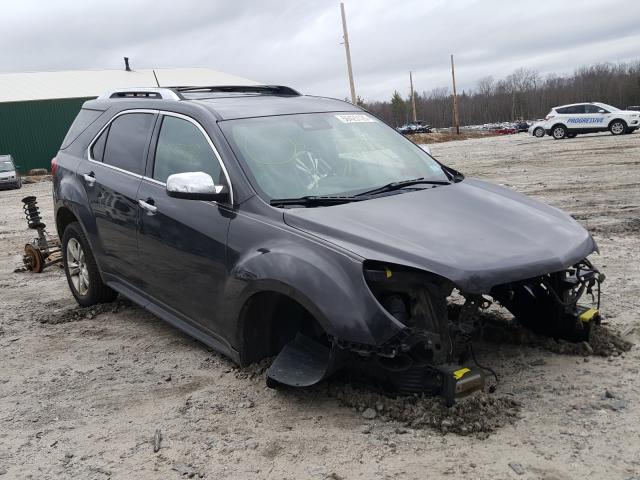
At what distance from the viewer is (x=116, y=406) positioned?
3787mm

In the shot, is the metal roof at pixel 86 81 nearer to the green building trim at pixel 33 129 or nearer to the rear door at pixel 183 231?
the green building trim at pixel 33 129

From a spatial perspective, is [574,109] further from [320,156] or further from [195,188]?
[195,188]

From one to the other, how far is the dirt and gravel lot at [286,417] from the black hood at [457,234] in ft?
2.44

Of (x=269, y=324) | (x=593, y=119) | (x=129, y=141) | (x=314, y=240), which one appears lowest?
(x=593, y=119)

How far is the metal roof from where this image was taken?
41.3m

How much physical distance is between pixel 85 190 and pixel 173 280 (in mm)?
1627

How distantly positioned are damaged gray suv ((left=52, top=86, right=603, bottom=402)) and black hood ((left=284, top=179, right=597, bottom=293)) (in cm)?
1

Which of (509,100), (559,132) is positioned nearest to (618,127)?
(559,132)

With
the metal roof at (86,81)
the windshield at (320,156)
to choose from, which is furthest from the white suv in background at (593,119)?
the windshield at (320,156)

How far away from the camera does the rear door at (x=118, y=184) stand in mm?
4688

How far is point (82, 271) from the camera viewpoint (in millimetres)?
5816

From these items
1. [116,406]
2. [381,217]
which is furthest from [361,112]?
[116,406]

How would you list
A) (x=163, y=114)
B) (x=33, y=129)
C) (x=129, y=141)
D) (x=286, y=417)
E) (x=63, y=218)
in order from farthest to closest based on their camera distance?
1. (x=33, y=129)
2. (x=63, y=218)
3. (x=129, y=141)
4. (x=163, y=114)
5. (x=286, y=417)

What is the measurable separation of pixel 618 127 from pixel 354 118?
1061 inches
